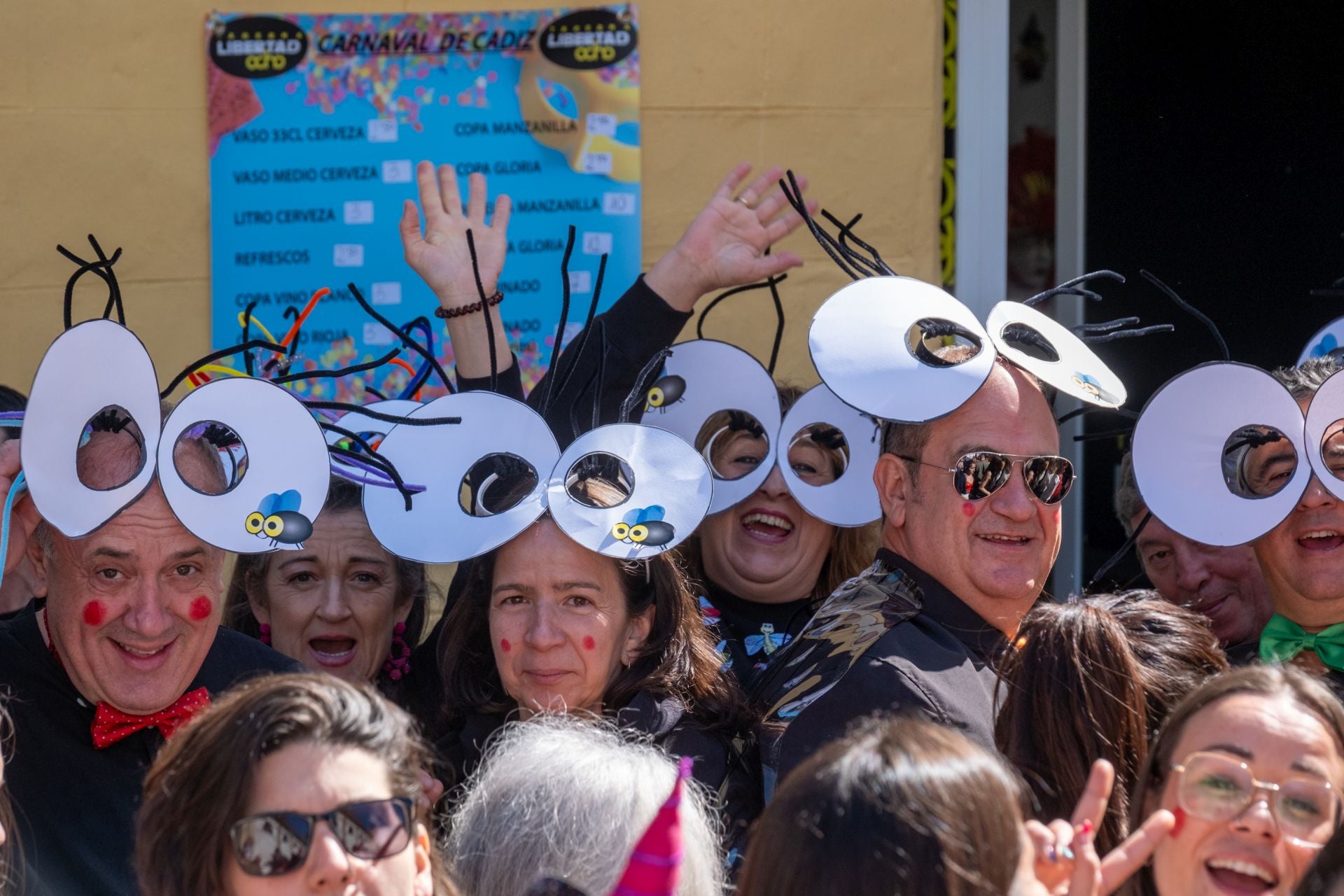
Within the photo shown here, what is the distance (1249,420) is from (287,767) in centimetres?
205

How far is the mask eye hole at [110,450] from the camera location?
279cm

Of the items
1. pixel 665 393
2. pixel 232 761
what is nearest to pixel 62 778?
pixel 232 761

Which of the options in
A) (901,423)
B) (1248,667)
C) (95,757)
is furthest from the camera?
(901,423)

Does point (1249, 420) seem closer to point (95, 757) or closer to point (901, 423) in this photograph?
point (901, 423)

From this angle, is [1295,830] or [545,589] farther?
[545,589]

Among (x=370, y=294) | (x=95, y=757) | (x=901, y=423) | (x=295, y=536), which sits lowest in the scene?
(x=95, y=757)

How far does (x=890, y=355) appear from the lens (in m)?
2.95

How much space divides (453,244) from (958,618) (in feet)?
4.87

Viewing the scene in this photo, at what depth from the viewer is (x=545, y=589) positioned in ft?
10.0

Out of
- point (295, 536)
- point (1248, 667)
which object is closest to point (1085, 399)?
point (1248, 667)

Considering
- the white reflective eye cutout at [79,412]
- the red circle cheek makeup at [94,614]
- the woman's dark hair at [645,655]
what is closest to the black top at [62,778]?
the red circle cheek makeup at [94,614]

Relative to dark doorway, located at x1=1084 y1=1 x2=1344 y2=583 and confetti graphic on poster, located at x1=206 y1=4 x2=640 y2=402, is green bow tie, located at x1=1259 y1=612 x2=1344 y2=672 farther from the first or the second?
confetti graphic on poster, located at x1=206 y1=4 x2=640 y2=402

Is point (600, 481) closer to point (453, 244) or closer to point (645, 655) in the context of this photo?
point (645, 655)

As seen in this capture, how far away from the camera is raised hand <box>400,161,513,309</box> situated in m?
3.56
